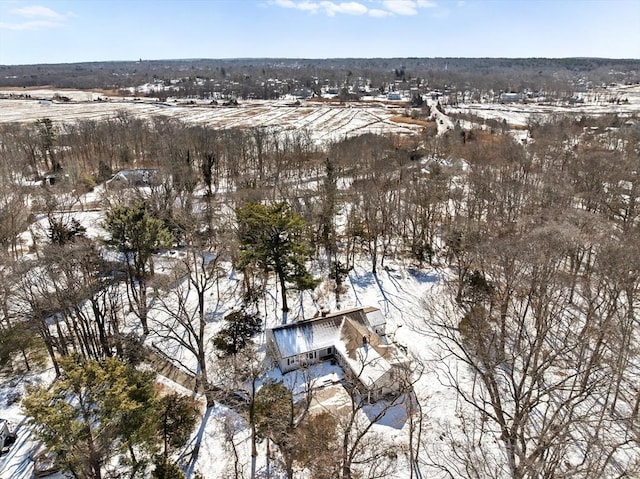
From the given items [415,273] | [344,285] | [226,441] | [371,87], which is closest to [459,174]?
[415,273]

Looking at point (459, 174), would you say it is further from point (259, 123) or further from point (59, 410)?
point (259, 123)

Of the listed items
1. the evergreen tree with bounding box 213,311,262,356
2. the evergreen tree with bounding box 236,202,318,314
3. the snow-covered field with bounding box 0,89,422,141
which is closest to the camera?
the evergreen tree with bounding box 213,311,262,356

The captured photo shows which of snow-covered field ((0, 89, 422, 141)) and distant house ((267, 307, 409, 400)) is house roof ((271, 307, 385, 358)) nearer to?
distant house ((267, 307, 409, 400))

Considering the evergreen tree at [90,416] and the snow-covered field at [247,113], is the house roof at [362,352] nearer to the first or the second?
the evergreen tree at [90,416]

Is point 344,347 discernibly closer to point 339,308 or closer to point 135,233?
point 339,308

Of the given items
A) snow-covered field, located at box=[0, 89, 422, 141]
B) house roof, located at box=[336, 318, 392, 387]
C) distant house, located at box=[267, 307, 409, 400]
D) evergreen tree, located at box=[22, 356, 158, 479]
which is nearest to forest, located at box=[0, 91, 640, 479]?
evergreen tree, located at box=[22, 356, 158, 479]

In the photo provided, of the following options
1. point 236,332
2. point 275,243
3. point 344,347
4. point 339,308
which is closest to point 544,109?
point 339,308
